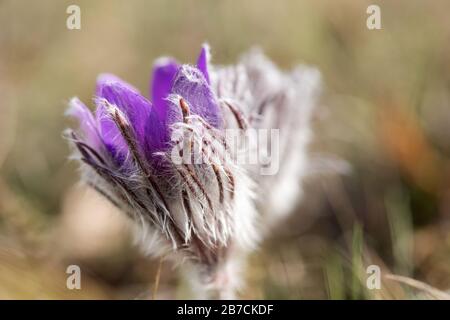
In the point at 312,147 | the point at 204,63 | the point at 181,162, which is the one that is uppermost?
the point at 312,147

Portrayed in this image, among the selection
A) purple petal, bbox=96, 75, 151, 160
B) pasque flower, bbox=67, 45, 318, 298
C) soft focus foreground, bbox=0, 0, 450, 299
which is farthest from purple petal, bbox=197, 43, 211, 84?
soft focus foreground, bbox=0, 0, 450, 299

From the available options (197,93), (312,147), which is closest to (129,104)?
(197,93)

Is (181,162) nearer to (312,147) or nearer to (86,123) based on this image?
(86,123)

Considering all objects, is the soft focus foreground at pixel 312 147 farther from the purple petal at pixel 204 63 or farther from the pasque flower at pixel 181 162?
the purple petal at pixel 204 63

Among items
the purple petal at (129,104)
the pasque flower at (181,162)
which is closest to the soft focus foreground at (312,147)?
the pasque flower at (181,162)

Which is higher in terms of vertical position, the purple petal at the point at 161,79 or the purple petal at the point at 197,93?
the purple petal at the point at 161,79

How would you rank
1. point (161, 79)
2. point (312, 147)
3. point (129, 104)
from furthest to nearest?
point (312, 147) → point (161, 79) → point (129, 104)

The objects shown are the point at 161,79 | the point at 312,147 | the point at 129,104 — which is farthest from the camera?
the point at 312,147
